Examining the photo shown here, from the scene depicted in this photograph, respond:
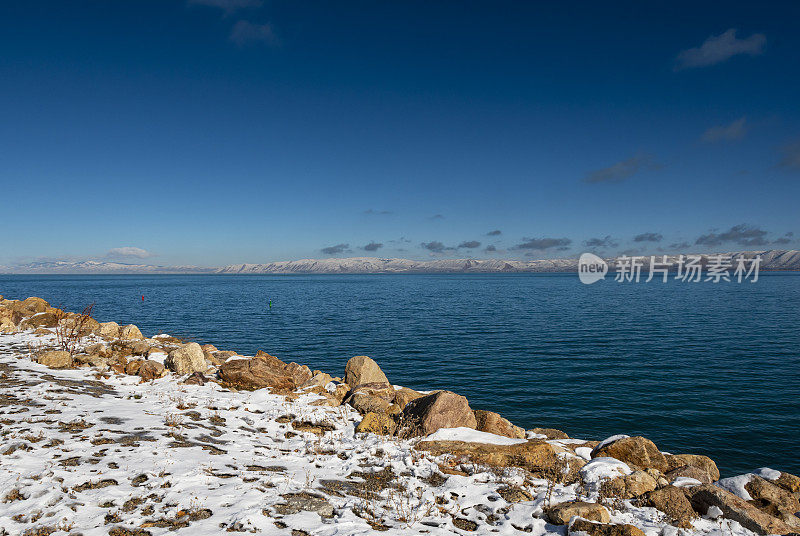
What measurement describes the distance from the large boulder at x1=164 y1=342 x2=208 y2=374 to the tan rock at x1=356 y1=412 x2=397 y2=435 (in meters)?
9.56

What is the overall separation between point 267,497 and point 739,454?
2079cm

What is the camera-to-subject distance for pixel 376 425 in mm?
12906

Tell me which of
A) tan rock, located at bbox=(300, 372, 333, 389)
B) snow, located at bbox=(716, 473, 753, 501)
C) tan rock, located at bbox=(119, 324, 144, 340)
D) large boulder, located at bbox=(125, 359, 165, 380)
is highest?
tan rock, located at bbox=(119, 324, 144, 340)

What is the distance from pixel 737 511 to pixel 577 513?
382cm

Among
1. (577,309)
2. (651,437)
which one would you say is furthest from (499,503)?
(577,309)

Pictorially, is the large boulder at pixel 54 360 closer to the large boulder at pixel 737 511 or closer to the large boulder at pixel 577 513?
the large boulder at pixel 577 513

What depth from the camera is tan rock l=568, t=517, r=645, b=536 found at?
7.09m

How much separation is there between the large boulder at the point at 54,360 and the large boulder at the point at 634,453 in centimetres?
2184

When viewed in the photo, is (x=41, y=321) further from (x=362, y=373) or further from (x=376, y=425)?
(x=376, y=425)

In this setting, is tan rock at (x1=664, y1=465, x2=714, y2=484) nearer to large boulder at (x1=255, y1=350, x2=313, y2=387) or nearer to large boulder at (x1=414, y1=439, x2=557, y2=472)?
large boulder at (x1=414, y1=439, x2=557, y2=472)

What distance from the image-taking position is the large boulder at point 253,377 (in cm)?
1720

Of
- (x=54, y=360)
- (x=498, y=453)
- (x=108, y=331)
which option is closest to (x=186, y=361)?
(x=54, y=360)

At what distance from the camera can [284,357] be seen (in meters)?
35.6

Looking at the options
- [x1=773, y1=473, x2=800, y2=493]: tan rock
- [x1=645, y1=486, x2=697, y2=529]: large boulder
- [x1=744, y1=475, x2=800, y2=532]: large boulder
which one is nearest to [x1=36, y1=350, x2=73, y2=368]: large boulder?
[x1=645, y1=486, x2=697, y2=529]: large boulder
